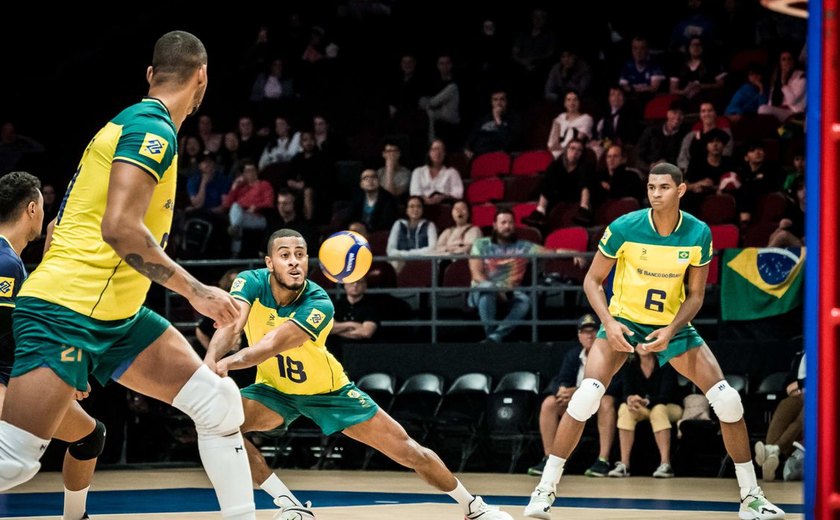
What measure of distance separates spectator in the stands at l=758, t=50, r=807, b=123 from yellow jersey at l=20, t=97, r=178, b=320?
35.6 feet

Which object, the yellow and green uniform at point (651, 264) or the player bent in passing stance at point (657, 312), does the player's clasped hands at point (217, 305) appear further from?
the yellow and green uniform at point (651, 264)

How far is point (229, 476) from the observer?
466 cm

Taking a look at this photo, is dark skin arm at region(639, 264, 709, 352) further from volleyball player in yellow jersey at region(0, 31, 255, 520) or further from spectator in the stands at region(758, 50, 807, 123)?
spectator in the stands at region(758, 50, 807, 123)

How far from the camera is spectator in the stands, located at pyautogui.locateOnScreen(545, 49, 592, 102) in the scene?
52.3ft

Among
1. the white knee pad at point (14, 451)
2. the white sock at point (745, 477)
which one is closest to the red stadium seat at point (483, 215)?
the white sock at point (745, 477)

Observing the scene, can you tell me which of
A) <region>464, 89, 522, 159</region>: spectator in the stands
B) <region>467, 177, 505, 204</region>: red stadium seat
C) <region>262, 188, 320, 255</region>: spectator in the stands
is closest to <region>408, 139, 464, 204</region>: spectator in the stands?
<region>467, 177, 505, 204</region>: red stadium seat

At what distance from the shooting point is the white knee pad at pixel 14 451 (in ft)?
14.3

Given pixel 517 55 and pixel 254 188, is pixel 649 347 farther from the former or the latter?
pixel 517 55

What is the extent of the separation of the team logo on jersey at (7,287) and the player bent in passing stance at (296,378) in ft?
3.58

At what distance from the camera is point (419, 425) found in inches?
497

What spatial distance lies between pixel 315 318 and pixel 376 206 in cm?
771

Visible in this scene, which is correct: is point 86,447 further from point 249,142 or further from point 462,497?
point 249,142

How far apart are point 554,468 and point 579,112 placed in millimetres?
8243

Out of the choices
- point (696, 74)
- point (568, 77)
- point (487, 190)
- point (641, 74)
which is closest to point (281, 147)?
point (487, 190)
